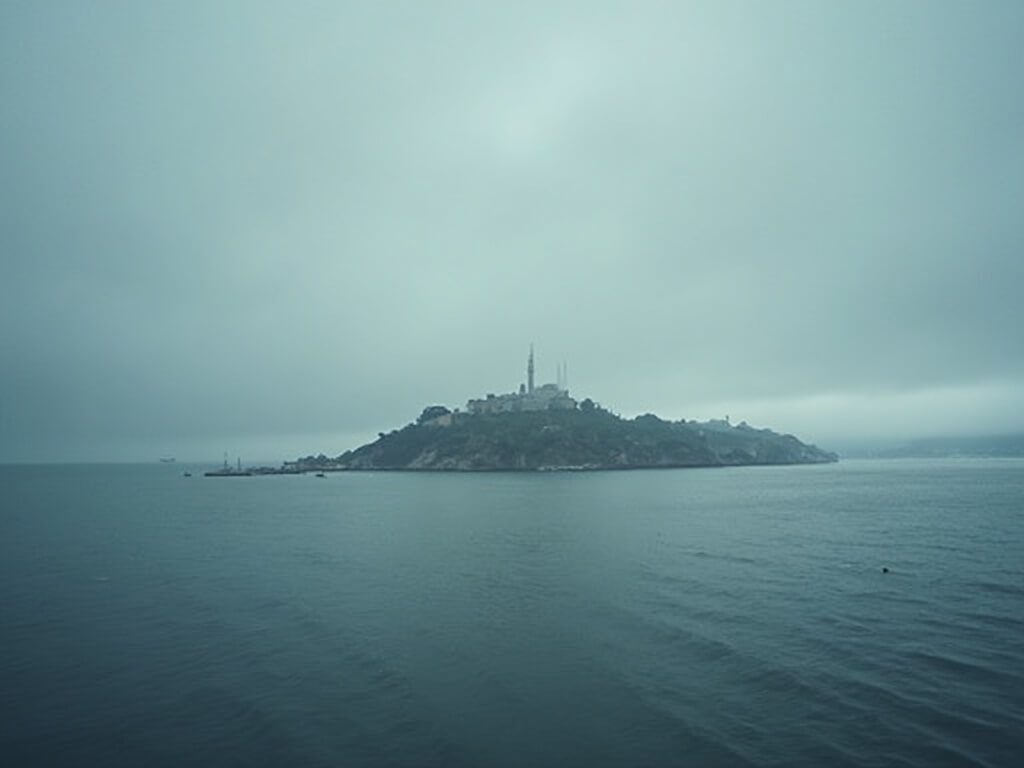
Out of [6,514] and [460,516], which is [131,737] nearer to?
[460,516]

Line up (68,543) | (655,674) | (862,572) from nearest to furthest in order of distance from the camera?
(655,674)
(862,572)
(68,543)

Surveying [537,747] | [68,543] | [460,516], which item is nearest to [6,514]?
[68,543]

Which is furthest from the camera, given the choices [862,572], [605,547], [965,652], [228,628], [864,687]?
[605,547]

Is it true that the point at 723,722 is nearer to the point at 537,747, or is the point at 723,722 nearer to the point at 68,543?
the point at 537,747

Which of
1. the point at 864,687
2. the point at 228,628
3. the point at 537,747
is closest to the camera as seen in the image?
the point at 537,747

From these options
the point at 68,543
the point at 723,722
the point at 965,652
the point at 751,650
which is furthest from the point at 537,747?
the point at 68,543

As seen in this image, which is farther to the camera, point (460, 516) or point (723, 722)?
point (460, 516)
